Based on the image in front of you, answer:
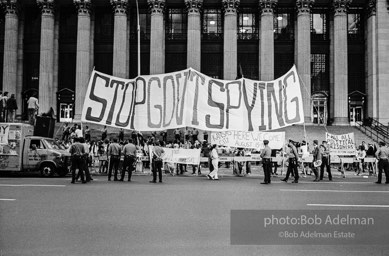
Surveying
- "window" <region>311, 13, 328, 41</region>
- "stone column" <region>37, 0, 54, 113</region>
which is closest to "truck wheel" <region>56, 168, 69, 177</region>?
"stone column" <region>37, 0, 54, 113</region>

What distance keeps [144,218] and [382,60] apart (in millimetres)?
37474

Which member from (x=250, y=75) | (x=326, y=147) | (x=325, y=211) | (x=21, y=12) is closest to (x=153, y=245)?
(x=325, y=211)

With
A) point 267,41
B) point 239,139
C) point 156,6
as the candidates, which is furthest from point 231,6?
point 239,139

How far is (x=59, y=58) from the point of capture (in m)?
44.0

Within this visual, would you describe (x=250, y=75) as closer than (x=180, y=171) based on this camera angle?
No

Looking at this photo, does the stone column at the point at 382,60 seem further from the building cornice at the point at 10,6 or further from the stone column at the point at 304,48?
the building cornice at the point at 10,6

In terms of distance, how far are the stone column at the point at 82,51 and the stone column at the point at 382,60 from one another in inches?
1096

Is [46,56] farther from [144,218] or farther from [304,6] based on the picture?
[144,218]

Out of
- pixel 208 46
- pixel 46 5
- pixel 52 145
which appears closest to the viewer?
pixel 52 145

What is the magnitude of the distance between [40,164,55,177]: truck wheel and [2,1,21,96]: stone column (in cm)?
2479

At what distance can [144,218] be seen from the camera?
341 inches

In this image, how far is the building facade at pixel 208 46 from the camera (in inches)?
1594

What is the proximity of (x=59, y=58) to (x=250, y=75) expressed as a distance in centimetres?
1973

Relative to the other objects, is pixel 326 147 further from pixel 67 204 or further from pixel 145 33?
pixel 145 33
